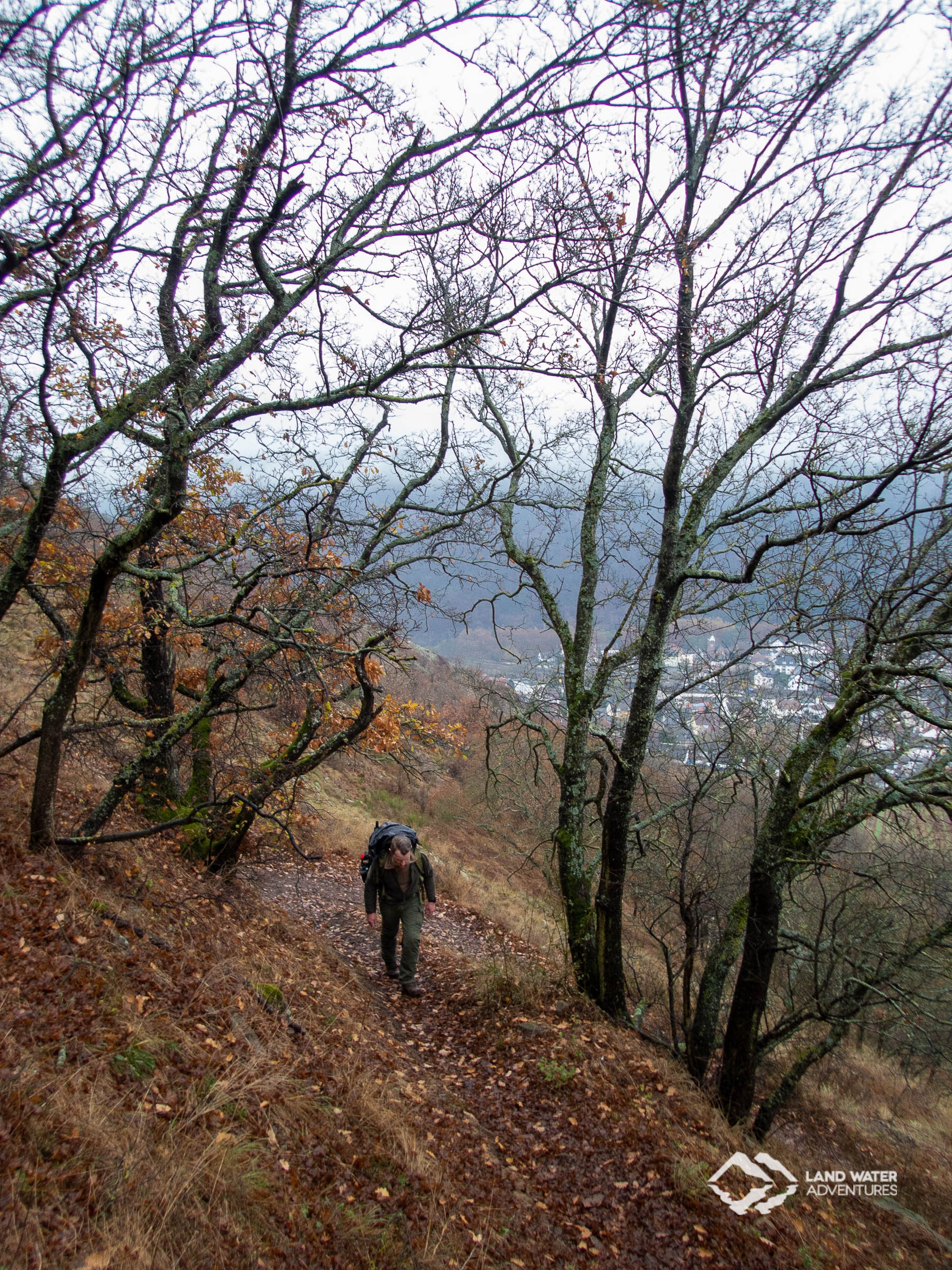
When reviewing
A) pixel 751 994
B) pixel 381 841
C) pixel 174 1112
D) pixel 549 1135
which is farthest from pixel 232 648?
pixel 751 994

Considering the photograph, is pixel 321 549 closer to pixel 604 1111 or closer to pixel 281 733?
pixel 281 733

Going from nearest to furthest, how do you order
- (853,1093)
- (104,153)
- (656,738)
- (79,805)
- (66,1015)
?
1. (66,1015)
2. (104,153)
3. (79,805)
4. (656,738)
5. (853,1093)

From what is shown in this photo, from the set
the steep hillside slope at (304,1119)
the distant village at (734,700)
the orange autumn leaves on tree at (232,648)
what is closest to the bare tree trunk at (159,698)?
the orange autumn leaves on tree at (232,648)

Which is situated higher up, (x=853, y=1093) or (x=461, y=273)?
(x=461, y=273)

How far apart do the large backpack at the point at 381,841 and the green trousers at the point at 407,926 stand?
1.29 feet

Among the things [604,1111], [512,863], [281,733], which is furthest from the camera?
[512,863]

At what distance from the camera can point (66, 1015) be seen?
3.41 metres

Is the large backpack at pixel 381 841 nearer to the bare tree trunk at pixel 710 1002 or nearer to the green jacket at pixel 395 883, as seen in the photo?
the green jacket at pixel 395 883

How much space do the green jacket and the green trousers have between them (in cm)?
5

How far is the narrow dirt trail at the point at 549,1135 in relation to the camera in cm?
369

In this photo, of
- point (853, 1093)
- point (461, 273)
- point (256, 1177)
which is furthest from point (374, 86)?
point (853, 1093)

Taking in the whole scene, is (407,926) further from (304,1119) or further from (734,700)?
(734,700)

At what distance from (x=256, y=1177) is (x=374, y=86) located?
23.6ft

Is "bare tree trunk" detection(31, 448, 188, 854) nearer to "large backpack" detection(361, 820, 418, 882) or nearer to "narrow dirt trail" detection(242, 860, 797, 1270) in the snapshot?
"large backpack" detection(361, 820, 418, 882)
